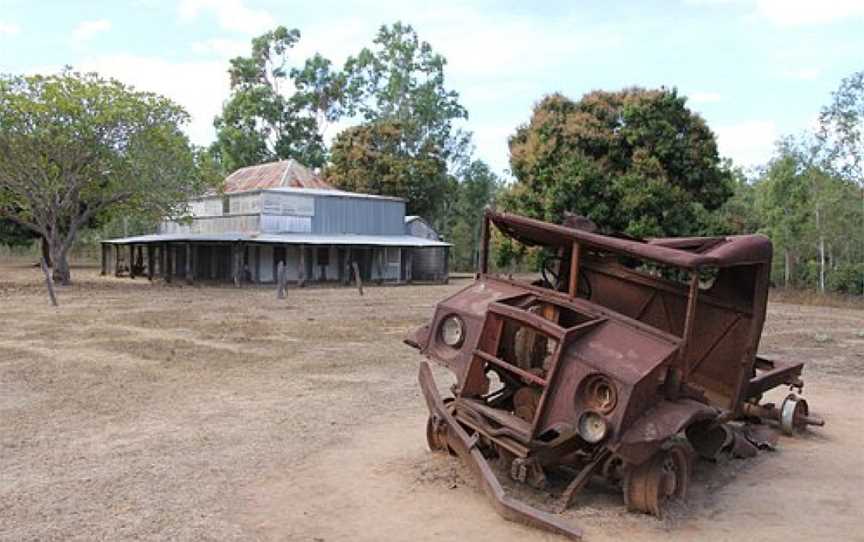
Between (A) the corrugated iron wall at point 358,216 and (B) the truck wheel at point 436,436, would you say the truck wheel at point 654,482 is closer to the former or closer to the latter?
(B) the truck wheel at point 436,436

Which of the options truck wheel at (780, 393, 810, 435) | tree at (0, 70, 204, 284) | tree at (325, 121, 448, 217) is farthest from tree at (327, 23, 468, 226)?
truck wheel at (780, 393, 810, 435)

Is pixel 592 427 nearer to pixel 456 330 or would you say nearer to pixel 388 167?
pixel 456 330

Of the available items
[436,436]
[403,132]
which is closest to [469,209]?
[403,132]

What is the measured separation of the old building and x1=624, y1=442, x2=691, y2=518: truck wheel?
Answer: 2894 centimetres

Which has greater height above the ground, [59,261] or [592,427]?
[592,427]

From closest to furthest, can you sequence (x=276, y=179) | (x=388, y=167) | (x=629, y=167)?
(x=629, y=167)
(x=276, y=179)
(x=388, y=167)

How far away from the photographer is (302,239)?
113ft

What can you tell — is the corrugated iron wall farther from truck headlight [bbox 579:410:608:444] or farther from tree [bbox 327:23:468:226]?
truck headlight [bbox 579:410:608:444]

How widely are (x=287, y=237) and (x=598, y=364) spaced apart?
30.4 m

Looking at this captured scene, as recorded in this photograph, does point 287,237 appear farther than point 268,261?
No

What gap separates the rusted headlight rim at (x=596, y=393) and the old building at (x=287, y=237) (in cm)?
2888

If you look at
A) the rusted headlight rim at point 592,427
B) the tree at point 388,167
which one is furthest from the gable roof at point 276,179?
the rusted headlight rim at point 592,427

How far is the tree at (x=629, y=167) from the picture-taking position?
2266 cm

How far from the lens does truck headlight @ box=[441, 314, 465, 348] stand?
6.21m
